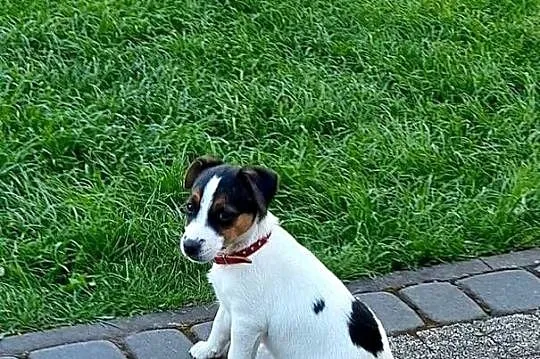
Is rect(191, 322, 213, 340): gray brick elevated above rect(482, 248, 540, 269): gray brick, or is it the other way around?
rect(482, 248, 540, 269): gray brick

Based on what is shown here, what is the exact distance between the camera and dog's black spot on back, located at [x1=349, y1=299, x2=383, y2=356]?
11.6ft

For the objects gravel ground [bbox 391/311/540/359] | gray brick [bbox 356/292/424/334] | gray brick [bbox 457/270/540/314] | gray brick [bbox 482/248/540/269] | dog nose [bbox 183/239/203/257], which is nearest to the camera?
dog nose [bbox 183/239/203/257]

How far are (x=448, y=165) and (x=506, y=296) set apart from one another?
107 centimetres

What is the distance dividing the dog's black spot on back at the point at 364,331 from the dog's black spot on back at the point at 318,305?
0.31ft

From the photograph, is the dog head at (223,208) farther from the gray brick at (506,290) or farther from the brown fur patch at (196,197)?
the gray brick at (506,290)

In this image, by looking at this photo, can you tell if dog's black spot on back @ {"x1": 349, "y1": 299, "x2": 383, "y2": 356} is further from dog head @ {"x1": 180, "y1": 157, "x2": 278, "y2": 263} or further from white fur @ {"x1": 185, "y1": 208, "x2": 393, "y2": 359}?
dog head @ {"x1": 180, "y1": 157, "x2": 278, "y2": 263}

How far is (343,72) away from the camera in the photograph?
626cm

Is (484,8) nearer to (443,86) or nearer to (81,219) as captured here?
(443,86)

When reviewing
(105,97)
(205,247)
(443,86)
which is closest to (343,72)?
(443,86)

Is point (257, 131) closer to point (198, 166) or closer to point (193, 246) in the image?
point (198, 166)

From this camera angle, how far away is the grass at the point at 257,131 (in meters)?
4.62

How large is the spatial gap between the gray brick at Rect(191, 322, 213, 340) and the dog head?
69 centimetres

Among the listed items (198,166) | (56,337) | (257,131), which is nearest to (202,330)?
(56,337)

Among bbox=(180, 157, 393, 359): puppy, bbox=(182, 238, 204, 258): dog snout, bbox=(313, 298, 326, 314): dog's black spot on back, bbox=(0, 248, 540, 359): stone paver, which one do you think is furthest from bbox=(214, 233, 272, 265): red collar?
bbox=(0, 248, 540, 359): stone paver
